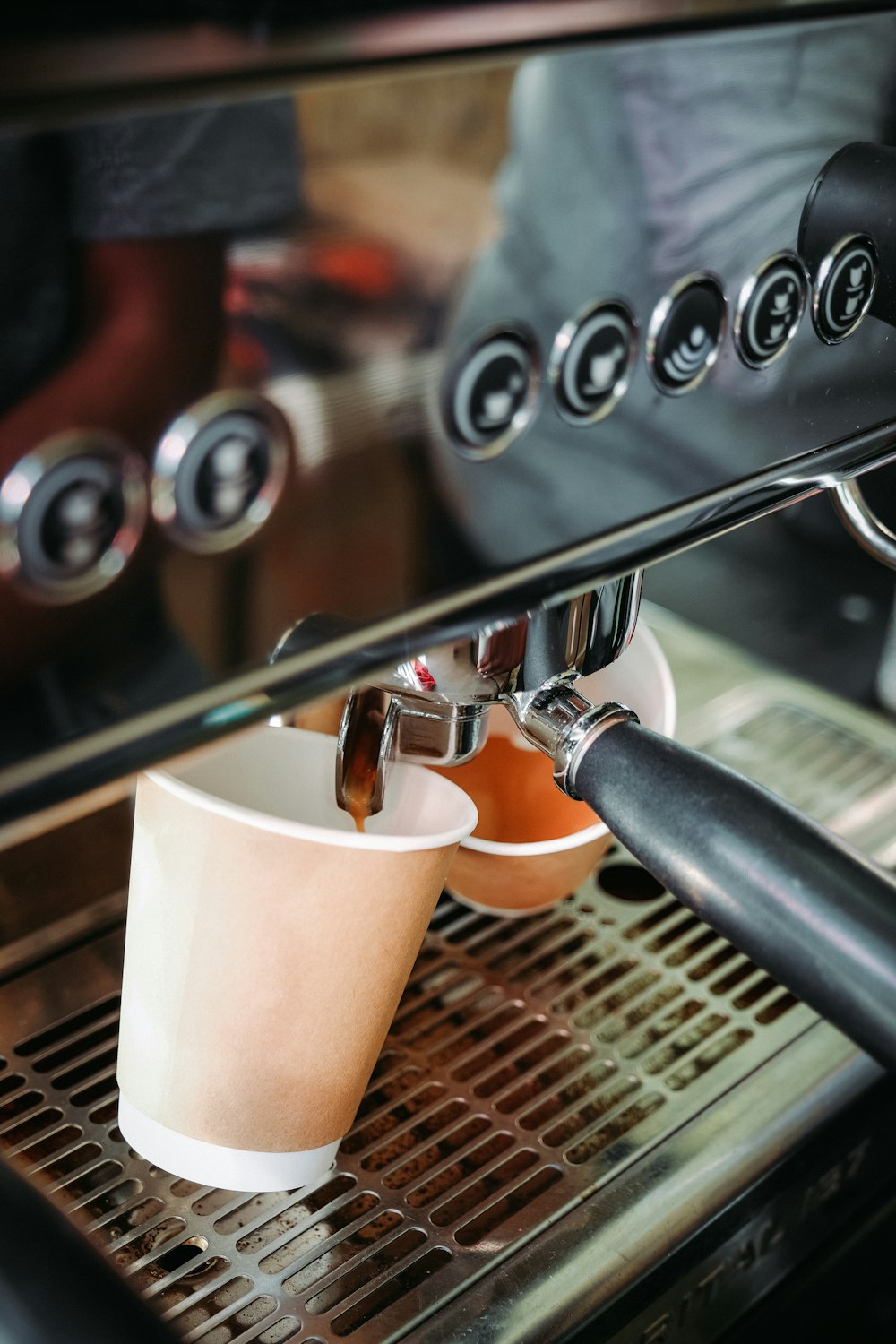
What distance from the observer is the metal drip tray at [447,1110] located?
348mm

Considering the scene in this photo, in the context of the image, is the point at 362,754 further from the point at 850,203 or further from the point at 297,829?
the point at 850,203

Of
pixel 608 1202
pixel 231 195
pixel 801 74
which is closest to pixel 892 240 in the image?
pixel 801 74

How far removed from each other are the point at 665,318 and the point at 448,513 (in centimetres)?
6

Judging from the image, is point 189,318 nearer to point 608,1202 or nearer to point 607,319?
point 607,319

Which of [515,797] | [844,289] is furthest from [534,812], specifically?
[844,289]

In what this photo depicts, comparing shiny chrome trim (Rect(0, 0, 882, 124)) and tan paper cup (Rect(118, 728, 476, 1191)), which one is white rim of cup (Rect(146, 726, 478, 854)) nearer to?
tan paper cup (Rect(118, 728, 476, 1191))

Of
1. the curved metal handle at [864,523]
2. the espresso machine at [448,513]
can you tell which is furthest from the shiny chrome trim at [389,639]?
the curved metal handle at [864,523]

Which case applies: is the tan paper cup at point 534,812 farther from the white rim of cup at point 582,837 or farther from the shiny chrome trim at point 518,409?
the shiny chrome trim at point 518,409

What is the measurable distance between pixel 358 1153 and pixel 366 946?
0.09 metres

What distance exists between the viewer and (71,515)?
0.18 metres

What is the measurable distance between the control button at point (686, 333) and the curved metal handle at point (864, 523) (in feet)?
0.62

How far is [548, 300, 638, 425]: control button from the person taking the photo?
0.23 meters

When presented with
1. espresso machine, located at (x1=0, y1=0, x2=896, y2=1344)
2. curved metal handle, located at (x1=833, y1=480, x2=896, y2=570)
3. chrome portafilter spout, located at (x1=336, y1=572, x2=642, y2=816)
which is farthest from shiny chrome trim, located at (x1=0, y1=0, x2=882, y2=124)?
curved metal handle, located at (x1=833, y1=480, x2=896, y2=570)

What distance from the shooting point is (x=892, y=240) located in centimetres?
29
